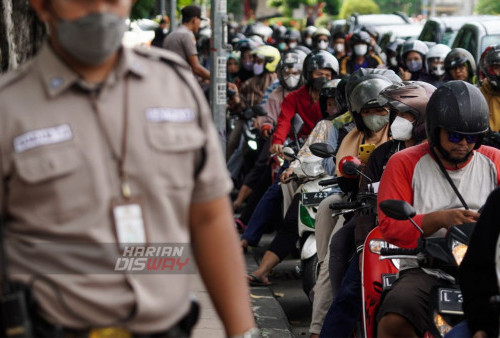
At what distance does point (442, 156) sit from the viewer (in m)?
5.11

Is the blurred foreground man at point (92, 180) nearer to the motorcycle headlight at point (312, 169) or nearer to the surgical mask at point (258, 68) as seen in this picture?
the motorcycle headlight at point (312, 169)

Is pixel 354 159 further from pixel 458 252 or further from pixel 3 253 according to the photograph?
pixel 3 253

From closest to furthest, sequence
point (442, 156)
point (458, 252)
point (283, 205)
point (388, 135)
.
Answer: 1. point (458, 252)
2. point (442, 156)
3. point (388, 135)
4. point (283, 205)

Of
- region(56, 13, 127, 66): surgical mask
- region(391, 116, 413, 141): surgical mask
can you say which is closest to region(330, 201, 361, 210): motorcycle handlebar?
region(391, 116, 413, 141): surgical mask

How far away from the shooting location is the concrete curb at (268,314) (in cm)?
729

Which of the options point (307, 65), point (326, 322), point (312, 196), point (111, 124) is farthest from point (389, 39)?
point (111, 124)

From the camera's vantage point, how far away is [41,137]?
8.64 feet

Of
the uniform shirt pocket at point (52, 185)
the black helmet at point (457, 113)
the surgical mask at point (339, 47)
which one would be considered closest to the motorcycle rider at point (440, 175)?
the black helmet at point (457, 113)

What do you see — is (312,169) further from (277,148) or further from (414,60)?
(414,60)

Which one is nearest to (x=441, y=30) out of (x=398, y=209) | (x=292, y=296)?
(x=292, y=296)

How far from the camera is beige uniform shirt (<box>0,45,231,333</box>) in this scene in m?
2.64

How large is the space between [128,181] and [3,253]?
0.36 metres

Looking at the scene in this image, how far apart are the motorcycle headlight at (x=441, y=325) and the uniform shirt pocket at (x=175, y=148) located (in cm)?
201

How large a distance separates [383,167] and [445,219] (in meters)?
1.50
